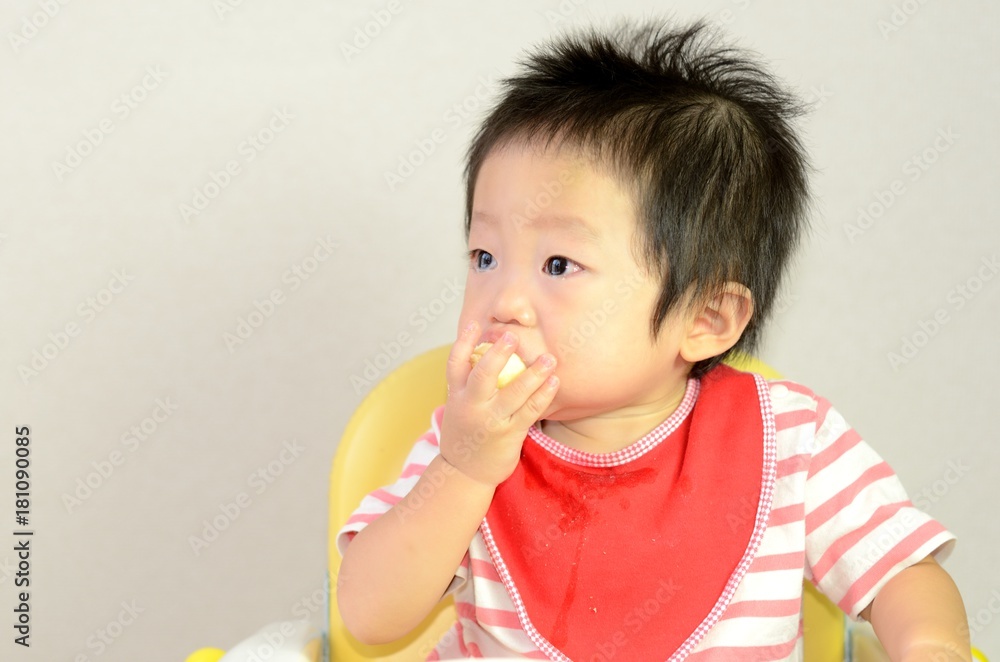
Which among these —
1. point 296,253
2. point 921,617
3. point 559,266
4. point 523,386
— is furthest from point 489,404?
point 296,253

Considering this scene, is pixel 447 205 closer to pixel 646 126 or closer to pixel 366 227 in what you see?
pixel 366 227

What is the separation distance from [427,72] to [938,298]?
775 mm

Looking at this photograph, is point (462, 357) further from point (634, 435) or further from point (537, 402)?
point (634, 435)

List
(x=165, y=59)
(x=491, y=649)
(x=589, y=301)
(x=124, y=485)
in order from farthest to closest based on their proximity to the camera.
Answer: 1. (x=124, y=485)
2. (x=165, y=59)
3. (x=491, y=649)
4. (x=589, y=301)

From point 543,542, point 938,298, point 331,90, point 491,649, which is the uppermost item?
point 331,90

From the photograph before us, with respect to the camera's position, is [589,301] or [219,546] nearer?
[589,301]

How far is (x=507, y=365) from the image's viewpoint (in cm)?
79

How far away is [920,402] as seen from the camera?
1.47 meters

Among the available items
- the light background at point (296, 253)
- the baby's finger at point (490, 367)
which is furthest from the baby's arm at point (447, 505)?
the light background at point (296, 253)

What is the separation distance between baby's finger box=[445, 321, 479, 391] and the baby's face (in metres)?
0.03

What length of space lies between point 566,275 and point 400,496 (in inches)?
10.3

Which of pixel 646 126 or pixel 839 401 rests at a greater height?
pixel 646 126

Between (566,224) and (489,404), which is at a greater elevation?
(566,224)

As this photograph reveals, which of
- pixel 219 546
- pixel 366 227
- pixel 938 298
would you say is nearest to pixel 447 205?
pixel 366 227
